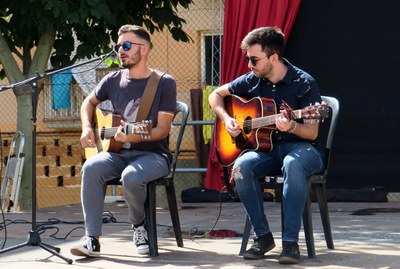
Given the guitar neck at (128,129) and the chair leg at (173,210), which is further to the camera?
the chair leg at (173,210)

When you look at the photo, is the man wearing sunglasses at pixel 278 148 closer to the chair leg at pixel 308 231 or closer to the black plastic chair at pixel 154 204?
the chair leg at pixel 308 231

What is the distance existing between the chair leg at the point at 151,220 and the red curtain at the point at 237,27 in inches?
188

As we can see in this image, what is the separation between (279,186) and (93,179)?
3.42 feet

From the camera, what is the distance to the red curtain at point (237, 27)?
9477 millimetres

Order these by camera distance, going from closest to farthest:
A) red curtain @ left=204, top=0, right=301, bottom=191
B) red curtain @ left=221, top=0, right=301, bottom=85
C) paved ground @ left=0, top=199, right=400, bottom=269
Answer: paved ground @ left=0, top=199, right=400, bottom=269, red curtain @ left=221, top=0, right=301, bottom=85, red curtain @ left=204, top=0, right=301, bottom=191

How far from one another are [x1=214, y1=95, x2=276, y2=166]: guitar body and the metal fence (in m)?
5.67

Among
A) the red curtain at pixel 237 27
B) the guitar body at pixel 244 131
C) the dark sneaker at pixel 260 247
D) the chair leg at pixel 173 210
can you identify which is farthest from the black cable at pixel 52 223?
the red curtain at pixel 237 27

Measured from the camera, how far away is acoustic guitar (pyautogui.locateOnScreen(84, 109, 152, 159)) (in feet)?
15.6

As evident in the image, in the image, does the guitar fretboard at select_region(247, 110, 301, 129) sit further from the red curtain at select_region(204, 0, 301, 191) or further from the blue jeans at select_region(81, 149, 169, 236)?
the red curtain at select_region(204, 0, 301, 191)

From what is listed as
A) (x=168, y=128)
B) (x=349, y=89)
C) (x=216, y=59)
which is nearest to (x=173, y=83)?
(x=168, y=128)

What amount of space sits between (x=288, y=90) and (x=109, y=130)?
1.07m

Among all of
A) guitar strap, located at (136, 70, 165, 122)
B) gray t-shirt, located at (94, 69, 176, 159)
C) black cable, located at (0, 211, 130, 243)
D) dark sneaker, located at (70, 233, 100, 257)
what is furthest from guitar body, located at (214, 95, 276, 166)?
black cable, located at (0, 211, 130, 243)

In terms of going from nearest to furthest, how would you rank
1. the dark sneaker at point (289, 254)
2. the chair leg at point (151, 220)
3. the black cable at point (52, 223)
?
the dark sneaker at point (289, 254) → the chair leg at point (151, 220) → the black cable at point (52, 223)

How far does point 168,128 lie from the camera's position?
4.90m
